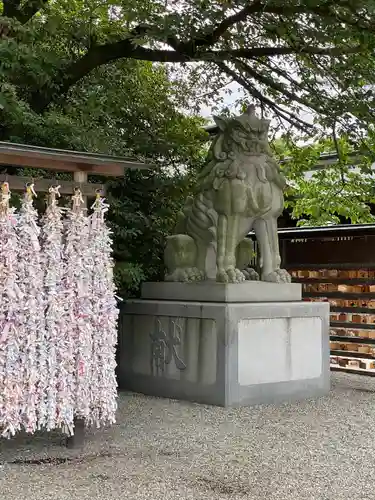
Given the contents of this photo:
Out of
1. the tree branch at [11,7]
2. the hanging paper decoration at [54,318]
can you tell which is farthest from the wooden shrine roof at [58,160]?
the tree branch at [11,7]

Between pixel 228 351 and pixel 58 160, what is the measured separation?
10.3 feet

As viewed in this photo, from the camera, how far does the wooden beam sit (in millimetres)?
5238

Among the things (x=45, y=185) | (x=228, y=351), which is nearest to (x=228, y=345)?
(x=228, y=351)

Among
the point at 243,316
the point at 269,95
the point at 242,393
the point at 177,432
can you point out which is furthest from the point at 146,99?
the point at 177,432

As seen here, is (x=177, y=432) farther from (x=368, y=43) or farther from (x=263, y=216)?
(x=368, y=43)

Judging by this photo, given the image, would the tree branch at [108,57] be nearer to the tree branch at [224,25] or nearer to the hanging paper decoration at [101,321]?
the tree branch at [224,25]

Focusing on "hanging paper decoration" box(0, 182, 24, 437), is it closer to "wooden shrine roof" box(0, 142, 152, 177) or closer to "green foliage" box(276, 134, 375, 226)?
"wooden shrine roof" box(0, 142, 152, 177)

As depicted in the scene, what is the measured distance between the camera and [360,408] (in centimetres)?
748

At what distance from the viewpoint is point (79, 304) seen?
541 centimetres

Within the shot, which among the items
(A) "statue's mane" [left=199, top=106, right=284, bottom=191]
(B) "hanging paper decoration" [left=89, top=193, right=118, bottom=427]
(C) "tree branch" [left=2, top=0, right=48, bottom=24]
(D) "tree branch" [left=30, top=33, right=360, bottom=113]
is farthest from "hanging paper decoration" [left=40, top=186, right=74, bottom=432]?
(C) "tree branch" [left=2, top=0, right=48, bottom=24]

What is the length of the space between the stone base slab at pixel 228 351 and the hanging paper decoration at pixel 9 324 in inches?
116

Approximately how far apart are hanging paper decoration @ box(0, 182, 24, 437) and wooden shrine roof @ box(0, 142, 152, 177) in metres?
0.25

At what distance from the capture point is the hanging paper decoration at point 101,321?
553 centimetres

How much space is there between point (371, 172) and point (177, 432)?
4972 mm
